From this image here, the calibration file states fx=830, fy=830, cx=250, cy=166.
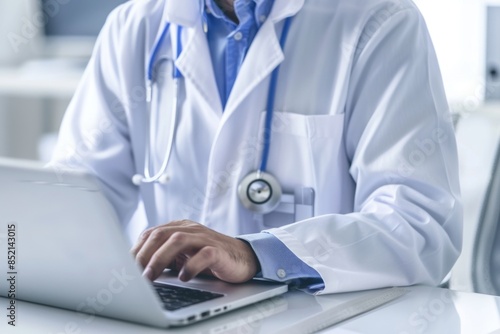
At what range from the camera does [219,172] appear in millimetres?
1390

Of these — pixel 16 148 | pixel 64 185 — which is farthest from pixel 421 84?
pixel 16 148

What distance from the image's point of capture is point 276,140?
1369mm

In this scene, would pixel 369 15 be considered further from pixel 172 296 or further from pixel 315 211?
pixel 172 296

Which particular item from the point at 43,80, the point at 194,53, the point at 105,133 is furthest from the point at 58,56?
the point at 194,53

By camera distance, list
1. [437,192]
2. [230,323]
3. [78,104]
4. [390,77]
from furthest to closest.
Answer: [78,104] < [390,77] < [437,192] < [230,323]

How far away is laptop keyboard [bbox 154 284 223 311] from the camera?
0.89 meters

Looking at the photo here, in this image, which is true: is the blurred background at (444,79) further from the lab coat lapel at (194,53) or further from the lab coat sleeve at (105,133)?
the lab coat sleeve at (105,133)

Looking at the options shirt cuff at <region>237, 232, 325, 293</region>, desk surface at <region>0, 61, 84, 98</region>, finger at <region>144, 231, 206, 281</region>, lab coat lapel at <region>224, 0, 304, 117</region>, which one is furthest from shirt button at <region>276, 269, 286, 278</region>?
desk surface at <region>0, 61, 84, 98</region>

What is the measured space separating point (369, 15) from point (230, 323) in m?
0.66

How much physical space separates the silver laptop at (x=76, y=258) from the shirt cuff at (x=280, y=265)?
0.23 ft

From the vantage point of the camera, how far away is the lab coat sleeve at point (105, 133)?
1.53 m

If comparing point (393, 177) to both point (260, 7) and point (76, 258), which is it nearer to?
point (260, 7)

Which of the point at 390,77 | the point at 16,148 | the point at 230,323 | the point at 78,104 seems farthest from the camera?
the point at 16,148

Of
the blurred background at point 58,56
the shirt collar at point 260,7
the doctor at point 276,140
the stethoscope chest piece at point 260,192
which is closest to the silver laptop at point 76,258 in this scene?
the doctor at point 276,140
